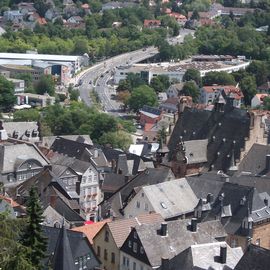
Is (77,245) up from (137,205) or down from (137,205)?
up

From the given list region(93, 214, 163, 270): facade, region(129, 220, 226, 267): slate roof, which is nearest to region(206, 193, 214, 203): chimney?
region(129, 220, 226, 267): slate roof

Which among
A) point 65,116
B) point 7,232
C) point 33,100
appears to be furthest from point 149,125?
point 7,232

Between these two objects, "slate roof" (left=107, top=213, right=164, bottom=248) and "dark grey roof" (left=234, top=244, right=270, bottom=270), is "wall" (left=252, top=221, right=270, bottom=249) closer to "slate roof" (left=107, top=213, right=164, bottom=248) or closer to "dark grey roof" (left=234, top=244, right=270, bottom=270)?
"slate roof" (left=107, top=213, right=164, bottom=248)

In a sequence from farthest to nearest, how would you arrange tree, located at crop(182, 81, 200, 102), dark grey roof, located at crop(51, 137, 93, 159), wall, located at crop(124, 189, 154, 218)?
tree, located at crop(182, 81, 200, 102) → dark grey roof, located at crop(51, 137, 93, 159) → wall, located at crop(124, 189, 154, 218)

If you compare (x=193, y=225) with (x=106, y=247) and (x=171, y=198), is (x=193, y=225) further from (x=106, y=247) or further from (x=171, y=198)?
(x=171, y=198)

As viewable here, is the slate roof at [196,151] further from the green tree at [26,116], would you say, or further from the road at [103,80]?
the road at [103,80]

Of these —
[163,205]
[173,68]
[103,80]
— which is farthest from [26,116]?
[173,68]

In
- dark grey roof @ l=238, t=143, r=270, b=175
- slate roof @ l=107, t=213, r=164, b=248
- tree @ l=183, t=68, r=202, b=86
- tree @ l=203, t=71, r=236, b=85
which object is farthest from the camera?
tree @ l=183, t=68, r=202, b=86
